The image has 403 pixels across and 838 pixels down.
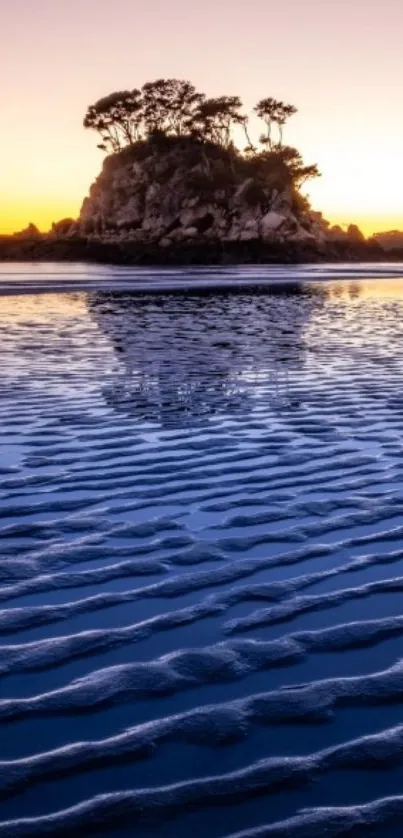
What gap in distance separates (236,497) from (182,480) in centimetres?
81

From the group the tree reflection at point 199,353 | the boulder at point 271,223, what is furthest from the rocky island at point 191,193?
the tree reflection at point 199,353

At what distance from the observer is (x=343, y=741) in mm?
4191

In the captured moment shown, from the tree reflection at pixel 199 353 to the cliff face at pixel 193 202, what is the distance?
107319 millimetres

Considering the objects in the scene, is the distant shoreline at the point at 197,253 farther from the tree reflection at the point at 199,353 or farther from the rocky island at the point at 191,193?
the tree reflection at the point at 199,353

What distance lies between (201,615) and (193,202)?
154m

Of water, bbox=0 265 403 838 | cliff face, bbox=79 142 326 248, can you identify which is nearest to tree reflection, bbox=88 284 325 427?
water, bbox=0 265 403 838

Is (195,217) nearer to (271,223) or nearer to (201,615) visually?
(271,223)

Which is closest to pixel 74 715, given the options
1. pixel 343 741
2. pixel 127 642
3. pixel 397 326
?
pixel 127 642

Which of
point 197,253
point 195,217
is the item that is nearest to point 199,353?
point 197,253

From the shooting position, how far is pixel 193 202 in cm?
15475

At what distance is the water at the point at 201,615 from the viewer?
379 cm

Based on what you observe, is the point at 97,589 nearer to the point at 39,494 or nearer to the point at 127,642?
the point at 127,642

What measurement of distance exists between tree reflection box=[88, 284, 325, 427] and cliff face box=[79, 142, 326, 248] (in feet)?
352

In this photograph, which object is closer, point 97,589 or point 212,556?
point 97,589
